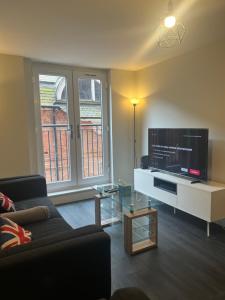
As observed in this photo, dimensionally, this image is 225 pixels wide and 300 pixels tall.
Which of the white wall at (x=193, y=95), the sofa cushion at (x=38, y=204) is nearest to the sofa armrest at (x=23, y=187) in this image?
the sofa cushion at (x=38, y=204)

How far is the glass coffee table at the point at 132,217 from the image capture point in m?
2.47

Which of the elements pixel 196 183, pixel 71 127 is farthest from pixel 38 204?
pixel 196 183

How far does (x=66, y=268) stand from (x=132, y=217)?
1251mm

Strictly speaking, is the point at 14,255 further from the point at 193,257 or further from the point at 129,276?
the point at 193,257

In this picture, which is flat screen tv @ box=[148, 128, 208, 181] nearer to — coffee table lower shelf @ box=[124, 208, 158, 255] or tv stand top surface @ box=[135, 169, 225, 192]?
tv stand top surface @ box=[135, 169, 225, 192]

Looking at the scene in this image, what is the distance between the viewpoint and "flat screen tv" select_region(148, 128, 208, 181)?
9.80 feet

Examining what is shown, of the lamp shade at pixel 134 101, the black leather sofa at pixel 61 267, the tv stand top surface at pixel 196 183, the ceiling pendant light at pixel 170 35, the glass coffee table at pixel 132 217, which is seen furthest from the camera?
the lamp shade at pixel 134 101

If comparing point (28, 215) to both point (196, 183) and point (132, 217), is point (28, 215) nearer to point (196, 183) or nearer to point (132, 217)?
point (132, 217)

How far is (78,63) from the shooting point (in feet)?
12.6

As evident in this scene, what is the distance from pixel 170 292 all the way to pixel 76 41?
9.28ft

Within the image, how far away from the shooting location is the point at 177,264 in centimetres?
226

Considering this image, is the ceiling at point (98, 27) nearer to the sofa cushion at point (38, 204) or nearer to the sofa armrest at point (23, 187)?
the sofa armrest at point (23, 187)

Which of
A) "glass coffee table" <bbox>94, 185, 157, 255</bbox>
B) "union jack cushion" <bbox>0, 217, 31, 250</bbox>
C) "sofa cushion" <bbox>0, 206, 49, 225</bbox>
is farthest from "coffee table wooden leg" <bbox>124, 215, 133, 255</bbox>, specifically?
"union jack cushion" <bbox>0, 217, 31, 250</bbox>

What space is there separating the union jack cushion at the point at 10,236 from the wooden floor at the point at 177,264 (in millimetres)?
945
